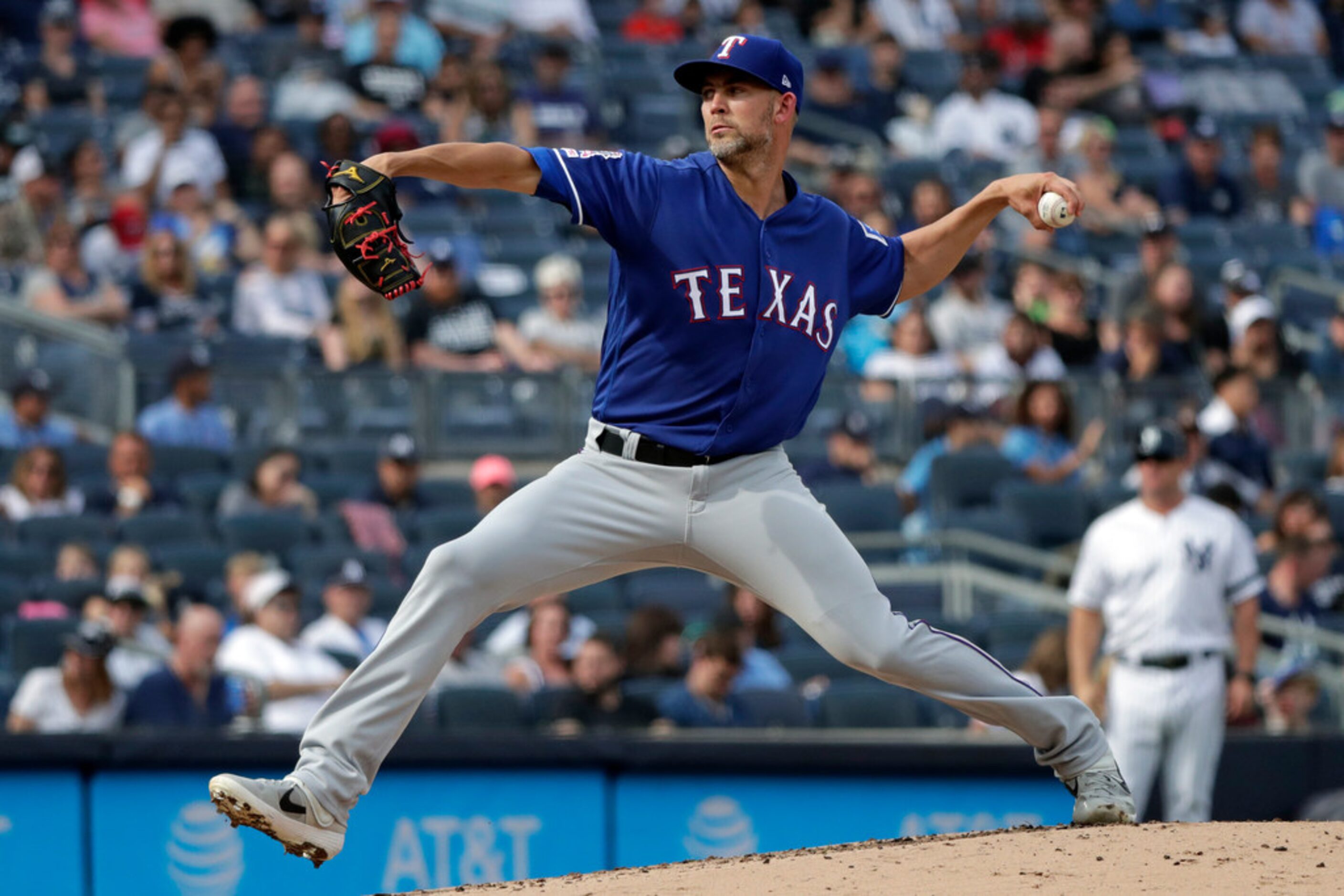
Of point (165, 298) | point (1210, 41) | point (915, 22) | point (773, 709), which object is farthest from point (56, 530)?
point (1210, 41)

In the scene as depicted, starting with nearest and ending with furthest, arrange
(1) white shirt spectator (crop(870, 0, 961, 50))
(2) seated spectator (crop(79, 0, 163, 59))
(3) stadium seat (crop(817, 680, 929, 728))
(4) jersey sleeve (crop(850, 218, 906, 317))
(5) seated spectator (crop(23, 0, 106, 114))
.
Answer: (4) jersey sleeve (crop(850, 218, 906, 317))
(3) stadium seat (crop(817, 680, 929, 728))
(5) seated spectator (crop(23, 0, 106, 114))
(2) seated spectator (crop(79, 0, 163, 59))
(1) white shirt spectator (crop(870, 0, 961, 50))

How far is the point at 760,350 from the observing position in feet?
14.1

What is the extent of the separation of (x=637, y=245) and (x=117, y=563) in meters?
4.64

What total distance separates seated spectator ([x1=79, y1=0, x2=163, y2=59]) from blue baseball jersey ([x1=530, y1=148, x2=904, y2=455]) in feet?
31.5

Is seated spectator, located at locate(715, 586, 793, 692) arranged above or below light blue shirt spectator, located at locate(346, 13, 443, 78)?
below

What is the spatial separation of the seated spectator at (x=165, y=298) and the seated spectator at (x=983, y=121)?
18.1 ft

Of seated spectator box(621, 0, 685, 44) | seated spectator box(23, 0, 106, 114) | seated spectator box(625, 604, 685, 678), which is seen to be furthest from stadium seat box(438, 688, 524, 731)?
seated spectator box(621, 0, 685, 44)

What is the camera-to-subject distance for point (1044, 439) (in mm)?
9625

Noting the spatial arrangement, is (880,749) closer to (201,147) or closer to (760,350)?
(760,350)

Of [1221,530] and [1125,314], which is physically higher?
[1125,314]

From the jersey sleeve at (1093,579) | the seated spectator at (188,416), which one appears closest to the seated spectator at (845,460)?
the jersey sleeve at (1093,579)

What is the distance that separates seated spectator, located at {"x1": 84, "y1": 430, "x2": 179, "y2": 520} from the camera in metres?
8.88

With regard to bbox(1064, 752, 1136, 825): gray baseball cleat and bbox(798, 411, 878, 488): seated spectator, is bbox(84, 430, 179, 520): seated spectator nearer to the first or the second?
bbox(798, 411, 878, 488): seated spectator

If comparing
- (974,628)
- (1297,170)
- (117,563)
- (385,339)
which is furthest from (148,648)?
(1297,170)
